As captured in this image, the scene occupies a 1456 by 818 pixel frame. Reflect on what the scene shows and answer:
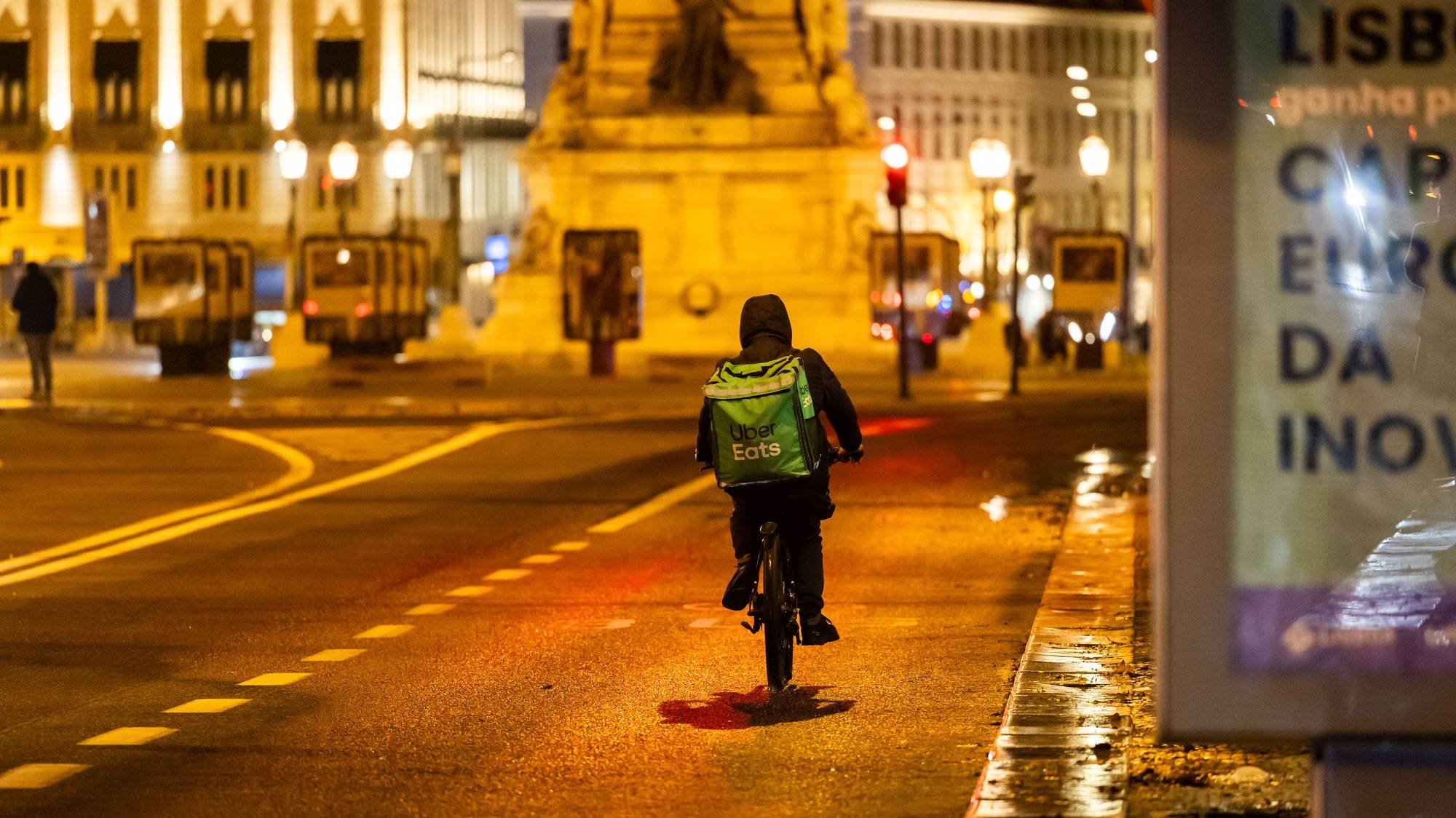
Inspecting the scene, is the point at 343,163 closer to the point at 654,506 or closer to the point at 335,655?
the point at 654,506

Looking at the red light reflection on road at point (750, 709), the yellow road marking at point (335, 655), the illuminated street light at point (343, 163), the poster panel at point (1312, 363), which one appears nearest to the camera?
the poster panel at point (1312, 363)

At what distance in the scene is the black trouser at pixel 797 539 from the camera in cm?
1008

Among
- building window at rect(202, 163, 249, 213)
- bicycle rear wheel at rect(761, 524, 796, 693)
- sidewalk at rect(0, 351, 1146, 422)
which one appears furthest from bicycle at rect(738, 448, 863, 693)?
building window at rect(202, 163, 249, 213)

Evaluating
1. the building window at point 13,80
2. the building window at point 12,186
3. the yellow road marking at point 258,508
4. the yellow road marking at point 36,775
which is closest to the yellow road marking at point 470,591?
the yellow road marking at point 258,508

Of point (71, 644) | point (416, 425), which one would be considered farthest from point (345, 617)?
point (416, 425)

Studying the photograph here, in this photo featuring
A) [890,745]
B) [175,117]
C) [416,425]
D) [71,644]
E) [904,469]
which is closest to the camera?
[890,745]

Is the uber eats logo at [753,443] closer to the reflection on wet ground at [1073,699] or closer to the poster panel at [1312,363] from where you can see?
the reflection on wet ground at [1073,699]

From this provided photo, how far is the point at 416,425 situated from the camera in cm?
3059

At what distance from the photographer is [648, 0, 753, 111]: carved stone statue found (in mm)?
46656

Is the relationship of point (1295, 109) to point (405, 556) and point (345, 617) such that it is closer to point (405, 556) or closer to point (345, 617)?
point (345, 617)

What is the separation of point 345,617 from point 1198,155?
8.25 meters

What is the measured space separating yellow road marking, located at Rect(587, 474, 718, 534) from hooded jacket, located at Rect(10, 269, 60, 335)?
16686mm

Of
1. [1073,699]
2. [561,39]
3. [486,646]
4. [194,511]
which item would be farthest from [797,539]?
[561,39]

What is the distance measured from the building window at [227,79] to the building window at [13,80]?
751cm
